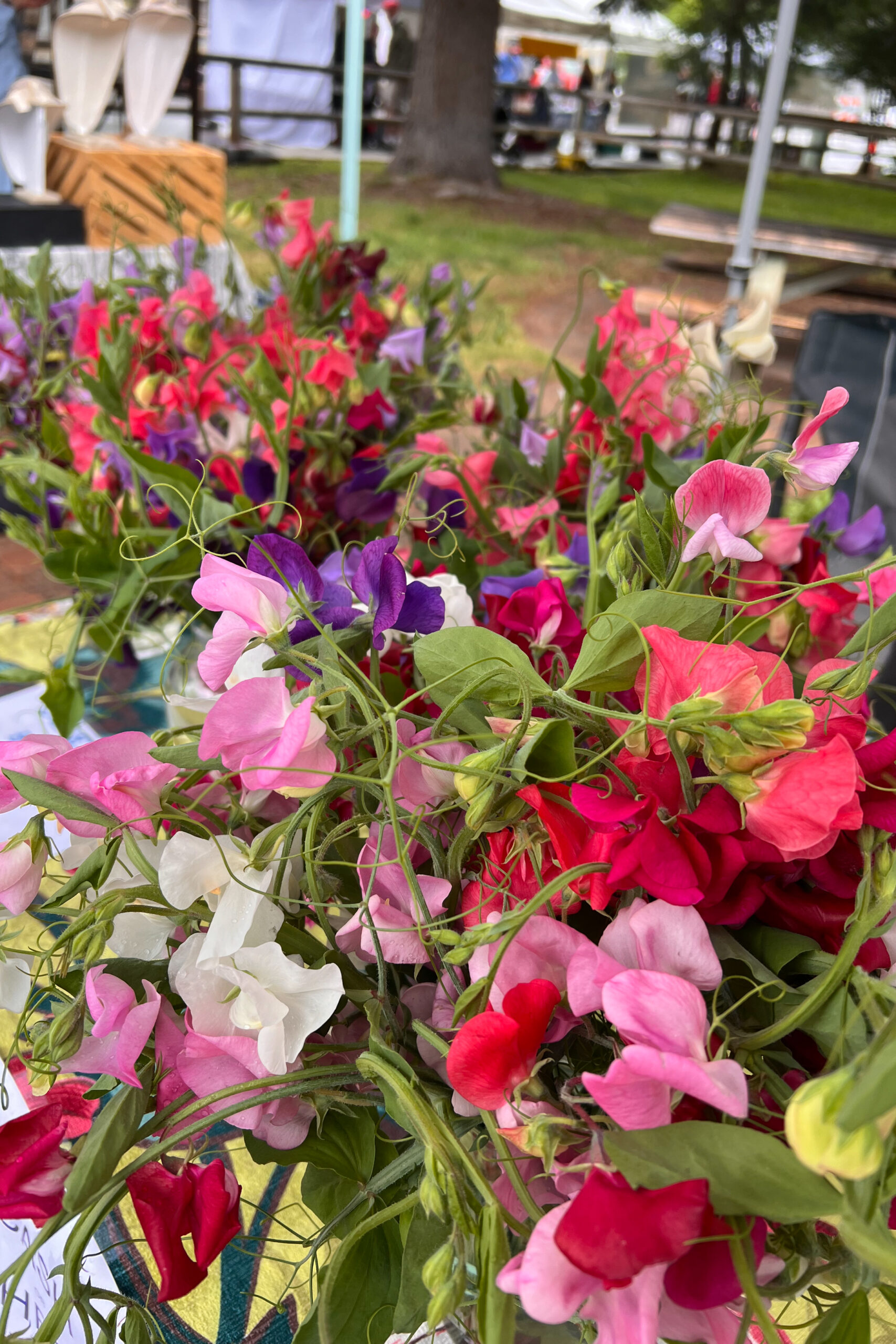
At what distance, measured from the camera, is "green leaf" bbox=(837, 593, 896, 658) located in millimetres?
274

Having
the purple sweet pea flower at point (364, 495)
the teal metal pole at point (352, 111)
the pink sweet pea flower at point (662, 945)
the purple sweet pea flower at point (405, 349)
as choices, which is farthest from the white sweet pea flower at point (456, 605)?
the teal metal pole at point (352, 111)

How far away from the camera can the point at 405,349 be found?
2.67 ft

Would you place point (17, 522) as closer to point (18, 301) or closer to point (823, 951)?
point (18, 301)

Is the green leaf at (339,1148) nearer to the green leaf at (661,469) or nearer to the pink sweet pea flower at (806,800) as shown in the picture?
the pink sweet pea flower at (806,800)

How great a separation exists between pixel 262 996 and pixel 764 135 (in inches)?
85.4

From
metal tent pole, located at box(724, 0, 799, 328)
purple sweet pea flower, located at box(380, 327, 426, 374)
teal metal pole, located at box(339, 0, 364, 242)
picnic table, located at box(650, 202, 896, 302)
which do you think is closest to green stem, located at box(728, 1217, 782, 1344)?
purple sweet pea flower, located at box(380, 327, 426, 374)

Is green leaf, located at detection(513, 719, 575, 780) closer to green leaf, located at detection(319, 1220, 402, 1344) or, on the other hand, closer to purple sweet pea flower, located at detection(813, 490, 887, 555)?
green leaf, located at detection(319, 1220, 402, 1344)

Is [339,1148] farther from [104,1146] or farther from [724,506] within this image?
[724,506]

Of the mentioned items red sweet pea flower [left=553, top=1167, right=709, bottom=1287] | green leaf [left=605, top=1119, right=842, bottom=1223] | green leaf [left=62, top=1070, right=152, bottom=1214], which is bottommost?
green leaf [left=62, top=1070, right=152, bottom=1214]

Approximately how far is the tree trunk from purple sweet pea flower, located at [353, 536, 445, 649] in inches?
296

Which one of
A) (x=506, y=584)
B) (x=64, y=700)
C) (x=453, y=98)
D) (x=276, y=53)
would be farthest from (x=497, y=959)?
(x=276, y=53)

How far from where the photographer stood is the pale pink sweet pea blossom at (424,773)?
0.29 metres

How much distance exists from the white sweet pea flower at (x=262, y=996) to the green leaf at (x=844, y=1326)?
0.13m

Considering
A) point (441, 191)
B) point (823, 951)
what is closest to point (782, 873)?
point (823, 951)
